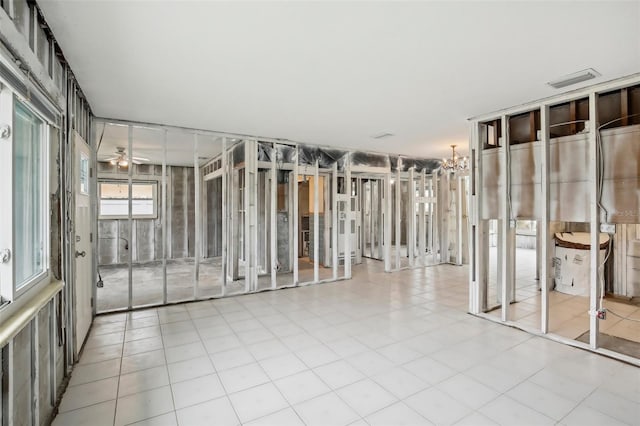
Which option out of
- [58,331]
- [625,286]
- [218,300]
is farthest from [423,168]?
[58,331]

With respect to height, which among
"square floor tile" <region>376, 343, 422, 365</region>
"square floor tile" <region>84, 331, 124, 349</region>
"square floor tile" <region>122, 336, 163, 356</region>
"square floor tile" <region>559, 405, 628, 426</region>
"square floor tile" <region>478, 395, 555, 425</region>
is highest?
"square floor tile" <region>84, 331, 124, 349</region>

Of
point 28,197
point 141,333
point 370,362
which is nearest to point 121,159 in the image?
point 141,333

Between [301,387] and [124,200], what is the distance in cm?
786

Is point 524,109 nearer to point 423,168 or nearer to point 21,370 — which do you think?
point 423,168

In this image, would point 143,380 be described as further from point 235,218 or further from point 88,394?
point 235,218

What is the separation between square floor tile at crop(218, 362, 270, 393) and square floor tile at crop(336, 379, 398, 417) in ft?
2.27

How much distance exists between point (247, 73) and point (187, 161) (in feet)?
19.5

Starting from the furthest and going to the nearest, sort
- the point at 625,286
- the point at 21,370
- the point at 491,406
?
the point at 625,286, the point at 491,406, the point at 21,370

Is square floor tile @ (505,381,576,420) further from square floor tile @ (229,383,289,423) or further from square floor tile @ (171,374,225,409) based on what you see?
square floor tile @ (171,374,225,409)

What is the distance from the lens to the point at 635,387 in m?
2.46

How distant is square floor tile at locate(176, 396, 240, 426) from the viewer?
2.05 metres

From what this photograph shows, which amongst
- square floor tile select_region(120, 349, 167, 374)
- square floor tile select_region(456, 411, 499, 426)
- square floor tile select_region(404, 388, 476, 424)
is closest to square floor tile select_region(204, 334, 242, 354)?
square floor tile select_region(120, 349, 167, 374)

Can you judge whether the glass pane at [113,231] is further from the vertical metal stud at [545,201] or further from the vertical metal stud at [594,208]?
the vertical metal stud at [594,208]

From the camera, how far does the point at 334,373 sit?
2664mm
